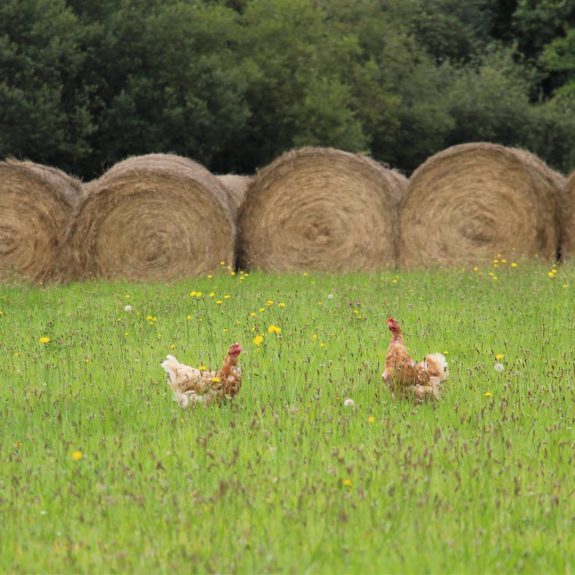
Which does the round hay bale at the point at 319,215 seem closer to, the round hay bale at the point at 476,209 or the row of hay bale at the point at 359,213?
the row of hay bale at the point at 359,213

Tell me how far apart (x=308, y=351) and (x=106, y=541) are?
16.4 ft

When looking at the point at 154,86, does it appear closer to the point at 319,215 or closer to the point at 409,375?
the point at 319,215

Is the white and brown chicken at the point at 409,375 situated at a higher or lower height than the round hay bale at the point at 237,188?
higher

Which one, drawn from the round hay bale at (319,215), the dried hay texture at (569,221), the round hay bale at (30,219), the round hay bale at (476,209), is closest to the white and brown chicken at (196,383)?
the round hay bale at (30,219)

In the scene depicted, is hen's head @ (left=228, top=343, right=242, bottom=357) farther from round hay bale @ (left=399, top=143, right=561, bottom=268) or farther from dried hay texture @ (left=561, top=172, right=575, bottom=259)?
dried hay texture @ (left=561, top=172, right=575, bottom=259)

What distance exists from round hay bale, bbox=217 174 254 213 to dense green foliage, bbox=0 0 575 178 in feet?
27.1

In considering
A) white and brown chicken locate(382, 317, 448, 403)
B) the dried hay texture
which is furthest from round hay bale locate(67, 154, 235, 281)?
white and brown chicken locate(382, 317, 448, 403)

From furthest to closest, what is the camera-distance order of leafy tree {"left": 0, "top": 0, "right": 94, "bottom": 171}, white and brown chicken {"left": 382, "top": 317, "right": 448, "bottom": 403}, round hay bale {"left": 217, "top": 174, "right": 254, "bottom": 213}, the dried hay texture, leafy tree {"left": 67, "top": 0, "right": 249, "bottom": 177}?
leafy tree {"left": 67, "top": 0, "right": 249, "bottom": 177} → leafy tree {"left": 0, "top": 0, "right": 94, "bottom": 171} → round hay bale {"left": 217, "top": 174, "right": 254, "bottom": 213} → the dried hay texture → white and brown chicken {"left": 382, "top": 317, "right": 448, "bottom": 403}

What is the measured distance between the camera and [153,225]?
18531 mm

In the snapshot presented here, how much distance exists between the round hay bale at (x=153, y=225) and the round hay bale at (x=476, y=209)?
9.84 ft

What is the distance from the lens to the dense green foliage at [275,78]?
3164cm

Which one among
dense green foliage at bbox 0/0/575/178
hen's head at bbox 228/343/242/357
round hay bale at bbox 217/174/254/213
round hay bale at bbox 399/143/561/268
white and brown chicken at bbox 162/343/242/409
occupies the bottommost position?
dense green foliage at bbox 0/0/575/178

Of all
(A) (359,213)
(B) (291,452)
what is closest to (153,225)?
(A) (359,213)

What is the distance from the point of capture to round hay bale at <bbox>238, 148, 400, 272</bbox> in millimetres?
19562
